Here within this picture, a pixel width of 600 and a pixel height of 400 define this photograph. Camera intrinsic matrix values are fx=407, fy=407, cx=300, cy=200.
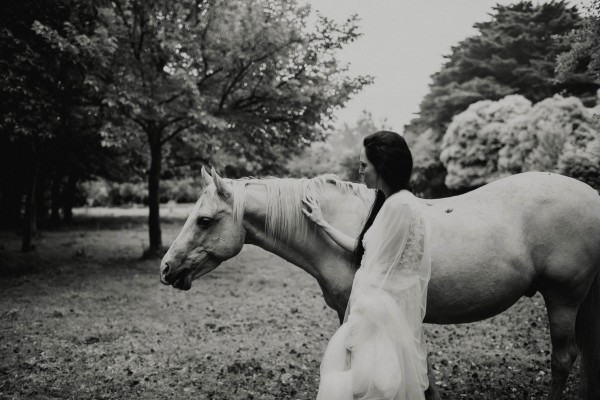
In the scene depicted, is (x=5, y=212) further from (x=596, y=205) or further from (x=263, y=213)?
(x=596, y=205)

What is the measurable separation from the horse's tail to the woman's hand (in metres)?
2.51

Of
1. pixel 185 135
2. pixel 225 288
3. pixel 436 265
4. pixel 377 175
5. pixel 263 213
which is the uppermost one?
pixel 185 135

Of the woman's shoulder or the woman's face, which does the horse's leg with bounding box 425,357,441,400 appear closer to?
the woman's shoulder

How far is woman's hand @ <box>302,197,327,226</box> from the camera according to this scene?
325 centimetres

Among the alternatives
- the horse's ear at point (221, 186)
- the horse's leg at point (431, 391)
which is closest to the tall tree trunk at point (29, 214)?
the horse's ear at point (221, 186)

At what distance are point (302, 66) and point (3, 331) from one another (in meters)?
9.17

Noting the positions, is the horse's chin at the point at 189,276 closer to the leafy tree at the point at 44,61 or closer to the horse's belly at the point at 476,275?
the horse's belly at the point at 476,275

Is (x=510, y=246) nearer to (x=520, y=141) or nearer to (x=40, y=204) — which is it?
(x=520, y=141)

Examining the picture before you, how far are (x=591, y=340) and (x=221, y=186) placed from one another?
11.5 feet

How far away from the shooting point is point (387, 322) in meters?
2.48

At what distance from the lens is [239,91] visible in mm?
12203

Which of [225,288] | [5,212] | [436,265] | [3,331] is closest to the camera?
[436,265]

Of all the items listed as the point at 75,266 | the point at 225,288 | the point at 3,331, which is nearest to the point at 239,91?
the point at 225,288

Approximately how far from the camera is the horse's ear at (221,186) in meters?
3.33
